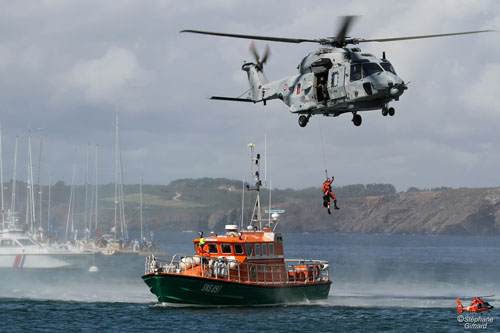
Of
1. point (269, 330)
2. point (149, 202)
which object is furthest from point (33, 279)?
point (149, 202)

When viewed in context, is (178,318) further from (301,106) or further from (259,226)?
(301,106)

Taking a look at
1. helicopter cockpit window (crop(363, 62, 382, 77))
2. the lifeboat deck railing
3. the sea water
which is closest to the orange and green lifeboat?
the lifeboat deck railing

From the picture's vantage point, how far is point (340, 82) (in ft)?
107

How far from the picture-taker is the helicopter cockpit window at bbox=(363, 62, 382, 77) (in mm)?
31688

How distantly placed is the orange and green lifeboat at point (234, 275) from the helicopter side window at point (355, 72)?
1276cm

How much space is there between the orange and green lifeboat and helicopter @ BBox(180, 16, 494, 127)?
8966 millimetres

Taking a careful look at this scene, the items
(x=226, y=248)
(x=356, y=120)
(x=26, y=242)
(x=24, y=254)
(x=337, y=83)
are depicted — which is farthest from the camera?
(x=26, y=242)

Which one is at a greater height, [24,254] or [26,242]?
[26,242]

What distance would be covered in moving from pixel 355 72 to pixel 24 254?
50.5 meters

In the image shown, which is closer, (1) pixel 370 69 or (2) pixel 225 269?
(1) pixel 370 69

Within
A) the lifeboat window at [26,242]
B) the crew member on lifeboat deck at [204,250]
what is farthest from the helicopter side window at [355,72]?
the lifeboat window at [26,242]

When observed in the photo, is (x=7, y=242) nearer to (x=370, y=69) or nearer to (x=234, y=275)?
(x=234, y=275)

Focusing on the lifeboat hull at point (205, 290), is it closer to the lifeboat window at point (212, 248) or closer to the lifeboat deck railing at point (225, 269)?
the lifeboat deck railing at point (225, 269)

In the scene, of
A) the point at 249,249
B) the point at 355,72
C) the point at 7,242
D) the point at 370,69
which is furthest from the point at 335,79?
the point at 7,242
